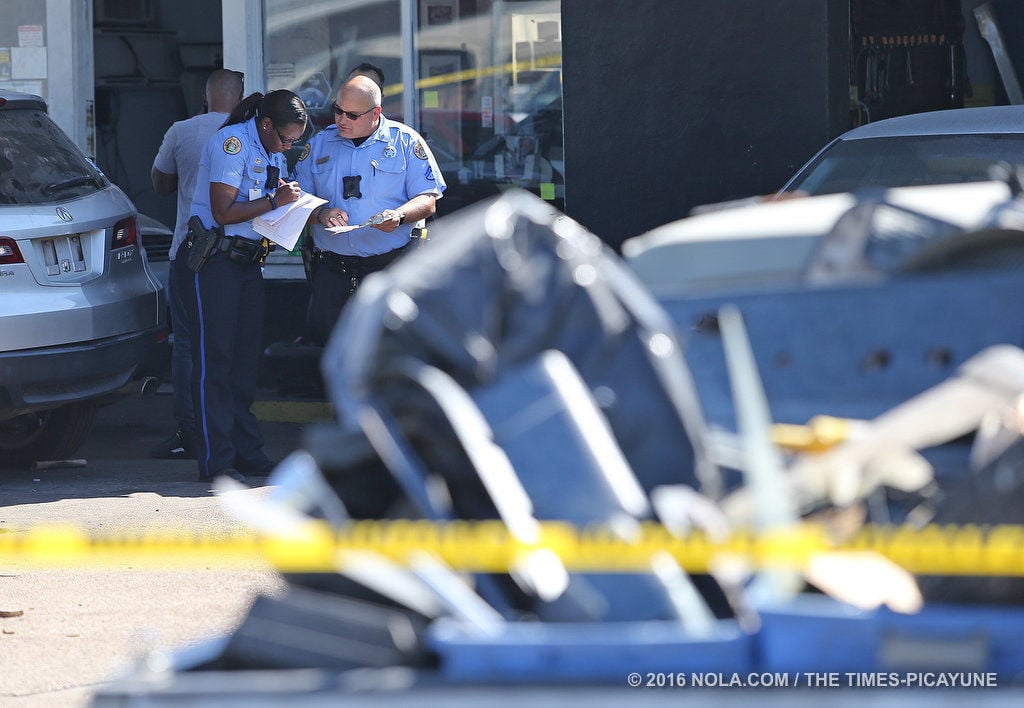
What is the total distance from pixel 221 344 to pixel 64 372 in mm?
751

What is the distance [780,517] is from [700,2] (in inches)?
261

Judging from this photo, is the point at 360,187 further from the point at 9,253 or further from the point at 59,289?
the point at 9,253

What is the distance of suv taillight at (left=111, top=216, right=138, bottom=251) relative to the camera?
7.57 metres

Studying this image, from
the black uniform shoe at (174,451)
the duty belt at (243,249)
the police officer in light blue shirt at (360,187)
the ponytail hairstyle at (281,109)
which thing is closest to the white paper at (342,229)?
the police officer in light blue shirt at (360,187)

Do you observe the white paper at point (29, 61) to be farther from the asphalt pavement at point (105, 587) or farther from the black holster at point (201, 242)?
the black holster at point (201, 242)

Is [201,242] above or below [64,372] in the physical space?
above

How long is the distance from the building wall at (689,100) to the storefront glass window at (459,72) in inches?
20.1

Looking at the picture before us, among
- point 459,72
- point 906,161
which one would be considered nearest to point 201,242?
point 906,161

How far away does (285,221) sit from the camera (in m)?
6.95

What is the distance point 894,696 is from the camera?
96.7 inches

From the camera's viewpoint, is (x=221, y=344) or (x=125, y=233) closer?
(x=221, y=344)

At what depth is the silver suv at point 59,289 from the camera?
6.96m

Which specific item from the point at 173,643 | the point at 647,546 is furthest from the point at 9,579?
the point at 647,546

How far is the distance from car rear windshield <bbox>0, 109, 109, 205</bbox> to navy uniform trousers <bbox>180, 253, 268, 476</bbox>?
2.44 ft
